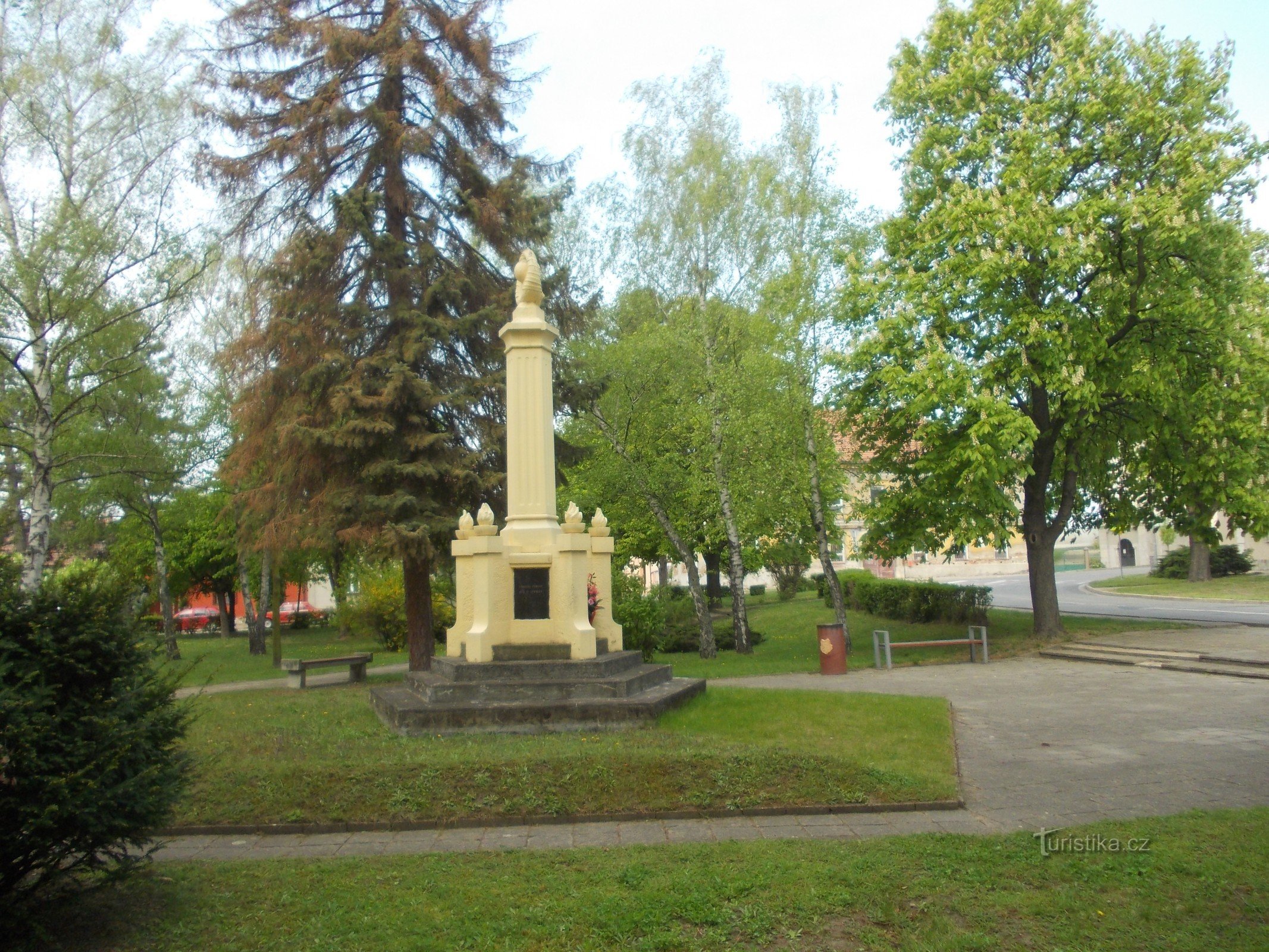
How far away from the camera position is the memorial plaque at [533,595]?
11383 mm

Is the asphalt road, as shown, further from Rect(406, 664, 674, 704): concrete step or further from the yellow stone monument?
Rect(406, 664, 674, 704): concrete step

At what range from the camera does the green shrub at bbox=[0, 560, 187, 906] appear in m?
4.38

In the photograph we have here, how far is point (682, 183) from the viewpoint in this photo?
2217cm

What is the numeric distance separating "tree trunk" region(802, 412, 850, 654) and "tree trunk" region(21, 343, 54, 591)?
1489cm

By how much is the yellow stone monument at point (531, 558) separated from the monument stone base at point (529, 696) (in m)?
0.27

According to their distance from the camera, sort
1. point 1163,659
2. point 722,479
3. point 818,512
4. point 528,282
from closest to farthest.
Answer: point 528,282 → point 1163,659 → point 818,512 → point 722,479

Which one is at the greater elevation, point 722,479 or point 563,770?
point 722,479

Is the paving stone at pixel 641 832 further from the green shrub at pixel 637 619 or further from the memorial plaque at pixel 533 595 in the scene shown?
the green shrub at pixel 637 619

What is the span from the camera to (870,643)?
76.5ft

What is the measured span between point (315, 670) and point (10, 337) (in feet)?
29.1

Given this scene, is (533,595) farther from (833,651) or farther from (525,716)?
(833,651)

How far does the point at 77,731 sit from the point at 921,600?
2368cm

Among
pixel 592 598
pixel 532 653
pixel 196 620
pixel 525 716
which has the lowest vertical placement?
pixel 525 716

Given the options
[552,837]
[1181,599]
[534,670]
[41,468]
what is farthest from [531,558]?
[1181,599]
